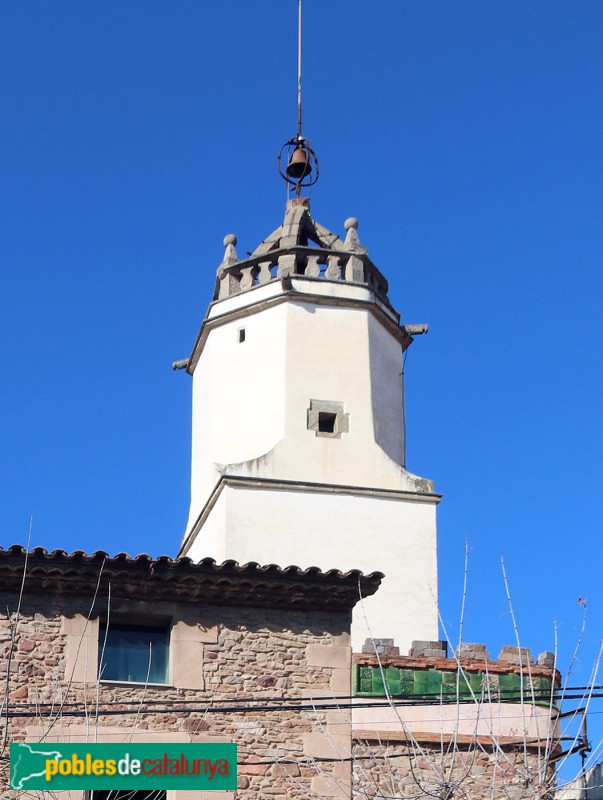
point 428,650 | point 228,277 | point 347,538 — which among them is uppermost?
point 228,277

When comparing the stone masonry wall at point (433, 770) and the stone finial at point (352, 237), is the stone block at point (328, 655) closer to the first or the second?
the stone masonry wall at point (433, 770)

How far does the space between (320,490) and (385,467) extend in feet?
4.35

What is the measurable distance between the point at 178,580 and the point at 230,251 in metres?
12.0

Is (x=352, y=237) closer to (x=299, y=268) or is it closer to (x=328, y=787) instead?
(x=299, y=268)

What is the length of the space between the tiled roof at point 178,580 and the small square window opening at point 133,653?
16.5 inches

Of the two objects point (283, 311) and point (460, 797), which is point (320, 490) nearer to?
point (283, 311)

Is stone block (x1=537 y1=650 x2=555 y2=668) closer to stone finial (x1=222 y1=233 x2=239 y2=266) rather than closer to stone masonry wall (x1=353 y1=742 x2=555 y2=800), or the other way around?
stone masonry wall (x1=353 y1=742 x2=555 y2=800)

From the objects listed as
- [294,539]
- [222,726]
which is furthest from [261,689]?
[294,539]

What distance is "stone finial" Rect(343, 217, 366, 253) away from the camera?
31.0m

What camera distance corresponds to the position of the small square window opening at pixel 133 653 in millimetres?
19734

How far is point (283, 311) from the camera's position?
29.8m

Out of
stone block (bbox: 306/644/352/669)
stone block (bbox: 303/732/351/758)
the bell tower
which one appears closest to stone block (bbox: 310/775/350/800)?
stone block (bbox: 303/732/351/758)

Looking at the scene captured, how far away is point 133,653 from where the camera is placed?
19984 mm

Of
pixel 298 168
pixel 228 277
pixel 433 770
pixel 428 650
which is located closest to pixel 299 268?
pixel 228 277
